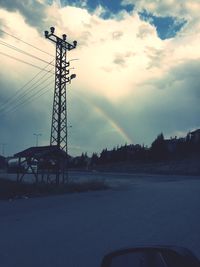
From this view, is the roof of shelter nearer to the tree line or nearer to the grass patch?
the grass patch

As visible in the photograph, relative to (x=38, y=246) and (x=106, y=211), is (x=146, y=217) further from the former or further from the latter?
(x=38, y=246)

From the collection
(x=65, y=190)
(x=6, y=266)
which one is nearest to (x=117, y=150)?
(x=65, y=190)

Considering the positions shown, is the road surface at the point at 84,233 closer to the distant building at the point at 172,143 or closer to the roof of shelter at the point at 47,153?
the roof of shelter at the point at 47,153

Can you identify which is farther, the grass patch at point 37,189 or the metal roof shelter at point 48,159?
the metal roof shelter at point 48,159

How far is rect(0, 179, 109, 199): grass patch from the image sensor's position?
25.6 meters

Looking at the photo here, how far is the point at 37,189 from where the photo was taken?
1123 inches

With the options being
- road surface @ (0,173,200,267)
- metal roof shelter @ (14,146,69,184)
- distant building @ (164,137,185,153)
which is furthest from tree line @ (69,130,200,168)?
road surface @ (0,173,200,267)

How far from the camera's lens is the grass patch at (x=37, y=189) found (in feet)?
84.1

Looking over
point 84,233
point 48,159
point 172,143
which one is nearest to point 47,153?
point 48,159

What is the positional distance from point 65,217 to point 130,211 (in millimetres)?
3045

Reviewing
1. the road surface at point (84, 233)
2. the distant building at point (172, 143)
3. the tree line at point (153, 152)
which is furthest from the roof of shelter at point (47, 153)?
the distant building at point (172, 143)

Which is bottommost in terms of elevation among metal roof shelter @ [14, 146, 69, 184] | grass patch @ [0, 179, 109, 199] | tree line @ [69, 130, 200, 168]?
grass patch @ [0, 179, 109, 199]

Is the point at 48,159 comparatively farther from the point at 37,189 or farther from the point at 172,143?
the point at 172,143

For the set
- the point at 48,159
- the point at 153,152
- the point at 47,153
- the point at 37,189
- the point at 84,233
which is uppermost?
the point at 153,152
